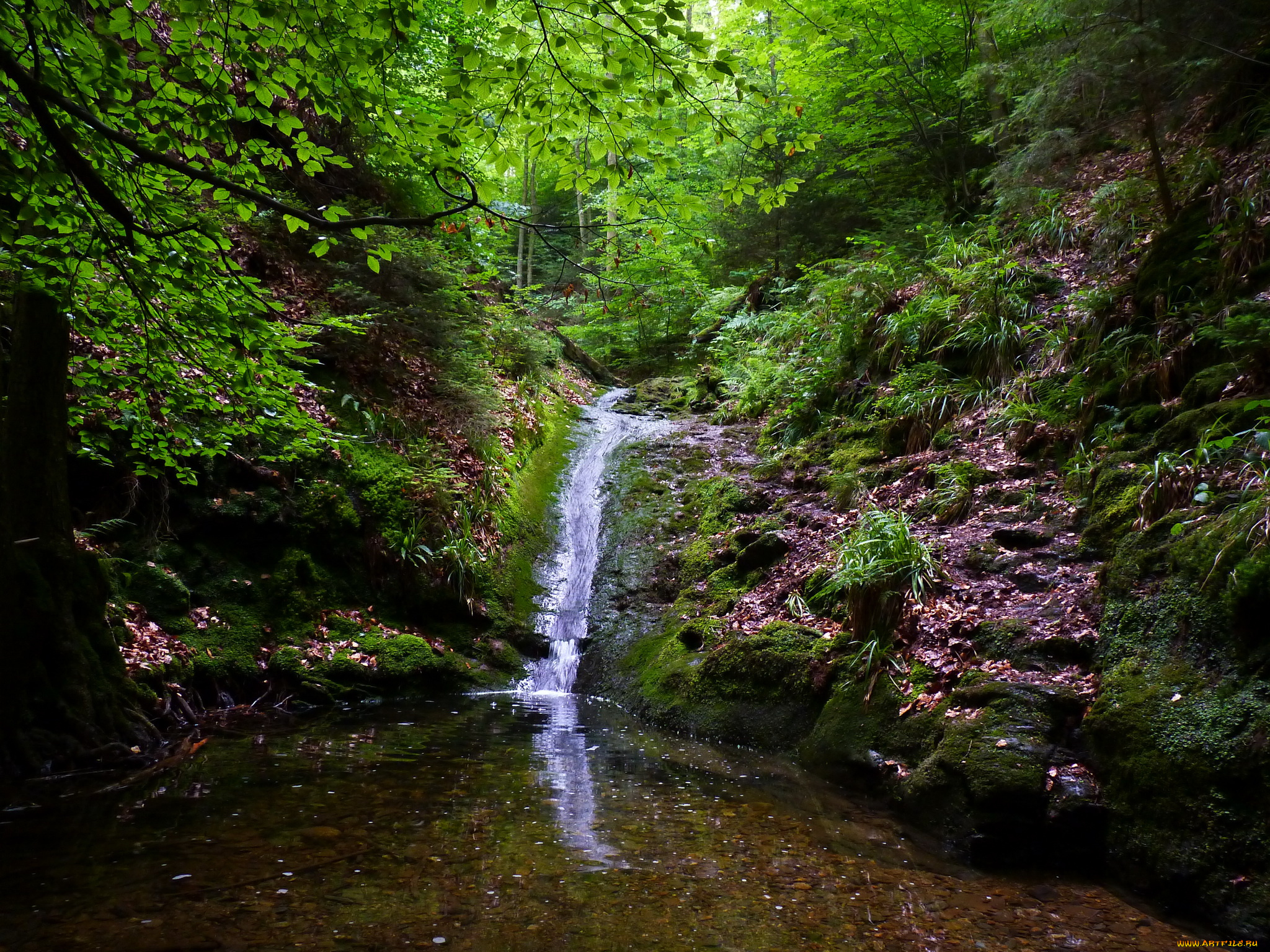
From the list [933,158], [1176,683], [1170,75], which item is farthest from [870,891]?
[933,158]

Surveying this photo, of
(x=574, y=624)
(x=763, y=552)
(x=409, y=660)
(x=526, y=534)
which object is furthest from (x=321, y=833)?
(x=526, y=534)

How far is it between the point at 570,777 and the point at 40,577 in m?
3.77

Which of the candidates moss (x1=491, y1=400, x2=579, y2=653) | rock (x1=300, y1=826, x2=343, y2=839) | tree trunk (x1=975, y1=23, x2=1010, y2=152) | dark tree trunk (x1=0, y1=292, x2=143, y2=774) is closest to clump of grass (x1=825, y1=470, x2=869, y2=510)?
moss (x1=491, y1=400, x2=579, y2=653)

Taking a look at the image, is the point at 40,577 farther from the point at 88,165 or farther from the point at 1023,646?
the point at 1023,646

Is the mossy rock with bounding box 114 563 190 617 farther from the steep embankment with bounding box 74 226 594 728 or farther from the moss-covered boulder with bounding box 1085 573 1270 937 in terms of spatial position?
the moss-covered boulder with bounding box 1085 573 1270 937

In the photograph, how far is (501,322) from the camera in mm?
11039

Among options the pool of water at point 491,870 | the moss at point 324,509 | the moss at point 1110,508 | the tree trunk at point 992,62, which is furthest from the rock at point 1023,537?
the tree trunk at point 992,62

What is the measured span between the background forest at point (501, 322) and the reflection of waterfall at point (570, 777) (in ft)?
5.01

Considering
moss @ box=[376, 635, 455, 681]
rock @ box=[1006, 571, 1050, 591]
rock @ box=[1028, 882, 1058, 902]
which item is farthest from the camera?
moss @ box=[376, 635, 455, 681]

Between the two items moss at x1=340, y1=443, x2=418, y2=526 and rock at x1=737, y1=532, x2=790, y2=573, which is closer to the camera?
rock at x1=737, y1=532, x2=790, y2=573

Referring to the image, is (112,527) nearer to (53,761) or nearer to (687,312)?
(53,761)

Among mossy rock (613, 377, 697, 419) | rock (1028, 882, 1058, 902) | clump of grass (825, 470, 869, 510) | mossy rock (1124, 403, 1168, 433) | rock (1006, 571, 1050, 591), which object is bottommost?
rock (1028, 882, 1058, 902)

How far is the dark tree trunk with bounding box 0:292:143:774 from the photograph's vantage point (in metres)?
4.18

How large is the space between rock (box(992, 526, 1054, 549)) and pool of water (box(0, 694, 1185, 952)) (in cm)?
274
